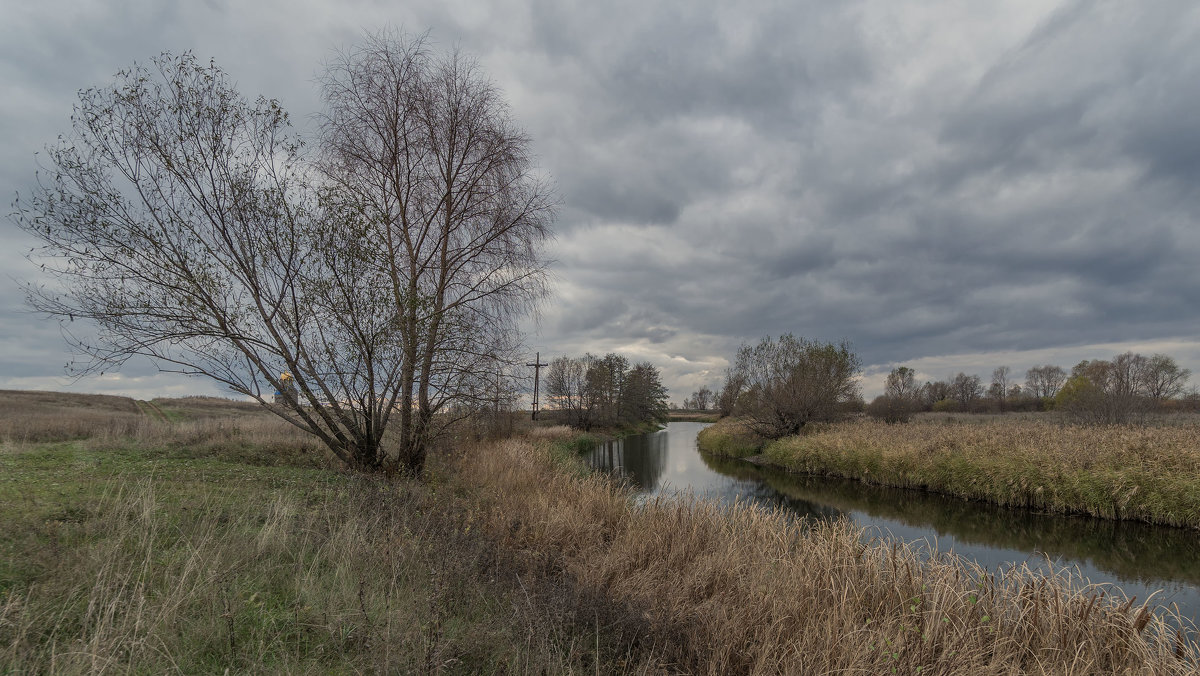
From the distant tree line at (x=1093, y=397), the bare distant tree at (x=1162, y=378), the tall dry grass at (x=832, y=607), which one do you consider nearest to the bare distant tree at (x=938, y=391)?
the distant tree line at (x=1093, y=397)

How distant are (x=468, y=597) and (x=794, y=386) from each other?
90.7ft

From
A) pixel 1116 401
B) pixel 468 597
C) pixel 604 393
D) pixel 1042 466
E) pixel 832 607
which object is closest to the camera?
pixel 468 597

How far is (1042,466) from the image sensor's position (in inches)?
572

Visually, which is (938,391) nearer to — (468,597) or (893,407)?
(893,407)

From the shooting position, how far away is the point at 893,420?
35.0 metres

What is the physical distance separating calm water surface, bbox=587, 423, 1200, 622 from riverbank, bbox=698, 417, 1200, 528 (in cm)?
50

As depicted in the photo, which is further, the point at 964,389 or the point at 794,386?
the point at 964,389

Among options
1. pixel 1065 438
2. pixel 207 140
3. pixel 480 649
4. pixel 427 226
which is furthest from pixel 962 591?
pixel 1065 438

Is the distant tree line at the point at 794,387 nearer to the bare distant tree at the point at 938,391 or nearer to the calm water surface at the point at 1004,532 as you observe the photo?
the calm water surface at the point at 1004,532

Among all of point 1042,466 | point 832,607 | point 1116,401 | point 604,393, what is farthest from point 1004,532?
point 604,393

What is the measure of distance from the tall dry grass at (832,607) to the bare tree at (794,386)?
2313cm

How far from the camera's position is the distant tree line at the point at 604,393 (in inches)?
1870

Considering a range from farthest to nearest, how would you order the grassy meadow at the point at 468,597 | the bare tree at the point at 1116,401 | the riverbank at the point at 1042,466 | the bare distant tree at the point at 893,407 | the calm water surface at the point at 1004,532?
the bare distant tree at the point at 893,407 < the bare tree at the point at 1116,401 < the riverbank at the point at 1042,466 < the calm water surface at the point at 1004,532 < the grassy meadow at the point at 468,597

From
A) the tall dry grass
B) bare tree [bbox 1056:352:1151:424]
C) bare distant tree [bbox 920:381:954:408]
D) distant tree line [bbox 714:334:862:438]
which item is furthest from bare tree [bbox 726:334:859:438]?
bare distant tree [bbox 920:381:954:408]
